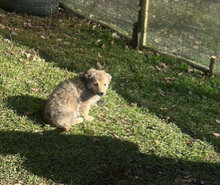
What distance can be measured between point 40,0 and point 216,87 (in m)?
5.52

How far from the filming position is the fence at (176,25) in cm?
952

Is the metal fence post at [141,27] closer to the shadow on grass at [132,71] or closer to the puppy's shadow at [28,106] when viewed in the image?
the shadow on grass at [132,71]

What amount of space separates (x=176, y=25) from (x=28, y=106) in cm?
522

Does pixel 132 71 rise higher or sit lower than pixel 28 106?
lower

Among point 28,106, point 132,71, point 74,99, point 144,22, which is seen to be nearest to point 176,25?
point 144,22

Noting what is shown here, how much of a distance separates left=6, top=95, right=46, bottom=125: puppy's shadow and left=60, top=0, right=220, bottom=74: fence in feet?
15.2

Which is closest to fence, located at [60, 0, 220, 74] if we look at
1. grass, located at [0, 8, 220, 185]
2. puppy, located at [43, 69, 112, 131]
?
grass, located at [0, 8, 220, 185]

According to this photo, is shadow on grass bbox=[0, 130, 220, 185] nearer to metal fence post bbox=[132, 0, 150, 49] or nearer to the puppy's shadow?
the puppy's shadow

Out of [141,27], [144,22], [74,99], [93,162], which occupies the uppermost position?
[144,22]

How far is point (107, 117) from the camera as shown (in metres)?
6.74

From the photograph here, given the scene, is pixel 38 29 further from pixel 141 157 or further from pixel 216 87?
pixel 141 157

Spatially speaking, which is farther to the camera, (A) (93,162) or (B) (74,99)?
(B) (74,99)

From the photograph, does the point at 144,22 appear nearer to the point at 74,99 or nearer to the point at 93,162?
the point at 74,99

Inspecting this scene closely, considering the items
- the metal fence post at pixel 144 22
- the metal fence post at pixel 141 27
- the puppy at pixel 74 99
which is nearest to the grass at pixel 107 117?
the puppy at pixel 74 99
